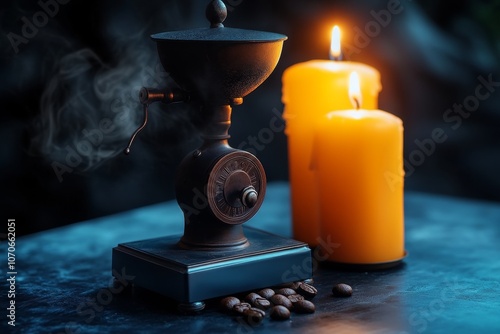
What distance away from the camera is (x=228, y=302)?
4.56 ft

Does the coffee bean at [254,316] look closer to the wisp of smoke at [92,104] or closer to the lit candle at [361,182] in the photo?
the lit candle at [361,182]

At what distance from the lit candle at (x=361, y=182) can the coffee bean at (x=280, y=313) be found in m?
0.33

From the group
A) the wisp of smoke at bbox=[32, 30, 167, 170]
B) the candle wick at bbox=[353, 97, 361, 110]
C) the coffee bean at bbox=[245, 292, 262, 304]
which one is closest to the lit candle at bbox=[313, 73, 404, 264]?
the candle wick at bbox=[353, 97, 361, 110]

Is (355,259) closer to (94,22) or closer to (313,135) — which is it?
(313,135)

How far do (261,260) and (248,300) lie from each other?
0.08 metres

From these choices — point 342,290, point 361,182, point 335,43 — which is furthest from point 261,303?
point 335,43

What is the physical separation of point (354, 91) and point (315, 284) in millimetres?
392

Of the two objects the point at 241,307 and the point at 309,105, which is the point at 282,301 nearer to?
the point at 241,307

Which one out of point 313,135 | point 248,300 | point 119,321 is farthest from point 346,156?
point 119,321

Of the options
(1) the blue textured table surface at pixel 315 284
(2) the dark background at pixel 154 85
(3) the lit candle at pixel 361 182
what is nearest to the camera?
(1) the blue textured table surface at pixel 315 284

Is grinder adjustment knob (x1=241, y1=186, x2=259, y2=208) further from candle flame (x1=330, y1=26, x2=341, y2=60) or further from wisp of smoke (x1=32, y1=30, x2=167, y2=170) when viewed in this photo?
wisp of smoke (x1=32, y1=30, x2=167, y2=170)

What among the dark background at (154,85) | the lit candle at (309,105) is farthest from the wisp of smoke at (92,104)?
the lit candle at (309,105)

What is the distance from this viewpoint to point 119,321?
1.34m

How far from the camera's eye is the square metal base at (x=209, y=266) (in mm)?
1394
